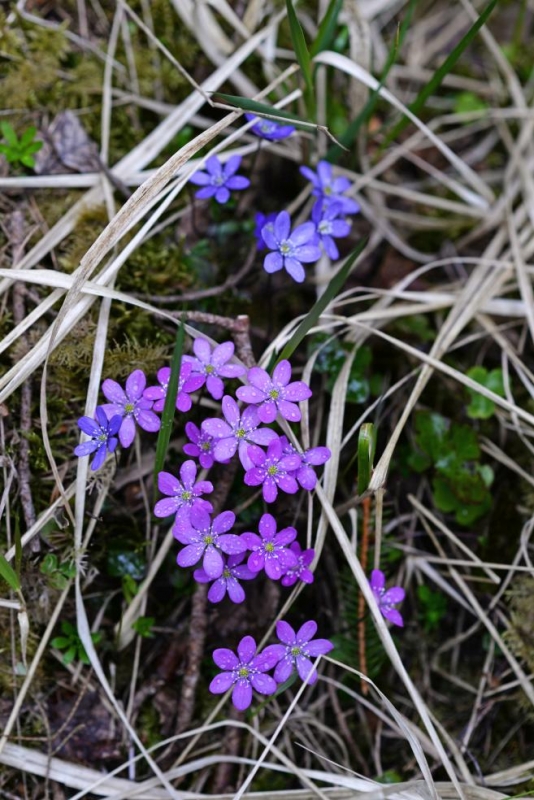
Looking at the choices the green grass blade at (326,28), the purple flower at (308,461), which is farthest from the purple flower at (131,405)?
the green grass blade at (326,28)

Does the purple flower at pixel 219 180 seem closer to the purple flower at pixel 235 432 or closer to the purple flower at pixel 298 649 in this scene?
the purple flower at pixel 235 432

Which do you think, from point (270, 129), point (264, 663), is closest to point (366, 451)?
point (264, 663)

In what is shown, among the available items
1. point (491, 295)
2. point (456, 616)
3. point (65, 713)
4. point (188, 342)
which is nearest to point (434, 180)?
point (491, 295)

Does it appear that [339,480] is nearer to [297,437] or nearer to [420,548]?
[297,437]

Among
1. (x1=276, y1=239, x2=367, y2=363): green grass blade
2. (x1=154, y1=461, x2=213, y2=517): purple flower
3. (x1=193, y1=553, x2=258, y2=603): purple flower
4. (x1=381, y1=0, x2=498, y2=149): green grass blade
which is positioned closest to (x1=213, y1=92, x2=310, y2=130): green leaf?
(x1=276, y1=239, x2=367, y2=363): green grass blade

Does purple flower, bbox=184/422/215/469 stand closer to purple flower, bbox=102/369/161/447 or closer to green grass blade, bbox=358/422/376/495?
purple flower, bbox=102/369/161/447
